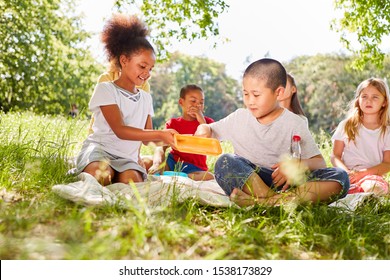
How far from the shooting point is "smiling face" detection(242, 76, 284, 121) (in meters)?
3.02

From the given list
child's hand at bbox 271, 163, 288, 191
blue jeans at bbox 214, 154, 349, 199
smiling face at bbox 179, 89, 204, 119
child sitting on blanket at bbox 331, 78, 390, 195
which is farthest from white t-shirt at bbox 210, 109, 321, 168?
smiling face at bbox 179, 89, 204, 119

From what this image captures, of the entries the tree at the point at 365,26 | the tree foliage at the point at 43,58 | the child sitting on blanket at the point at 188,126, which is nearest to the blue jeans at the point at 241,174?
the child sitting on blanket at the point at 188,126

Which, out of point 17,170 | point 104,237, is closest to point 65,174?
point 17,170

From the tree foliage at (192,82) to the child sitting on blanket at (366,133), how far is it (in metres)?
32.8

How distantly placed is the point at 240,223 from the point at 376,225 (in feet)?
2.64

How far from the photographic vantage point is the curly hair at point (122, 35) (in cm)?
377

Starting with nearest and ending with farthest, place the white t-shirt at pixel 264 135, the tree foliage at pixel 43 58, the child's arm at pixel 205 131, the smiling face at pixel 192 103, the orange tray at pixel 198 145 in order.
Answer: the orange tray at pixel 198 145 < the white t-shirt at pixel 264 135 < the child's arm at pixel 205 131 < the smiling face at pixel 192 103 < the tree foliage at pixel 43 58

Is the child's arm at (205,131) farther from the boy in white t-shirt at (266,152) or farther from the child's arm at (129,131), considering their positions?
the child's arm at (129,131)

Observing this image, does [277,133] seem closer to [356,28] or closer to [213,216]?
[213,216]

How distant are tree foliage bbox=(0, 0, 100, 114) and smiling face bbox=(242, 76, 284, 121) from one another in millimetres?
11637

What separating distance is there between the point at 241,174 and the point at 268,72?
67 cm

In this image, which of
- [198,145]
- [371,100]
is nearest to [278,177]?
[198,145]

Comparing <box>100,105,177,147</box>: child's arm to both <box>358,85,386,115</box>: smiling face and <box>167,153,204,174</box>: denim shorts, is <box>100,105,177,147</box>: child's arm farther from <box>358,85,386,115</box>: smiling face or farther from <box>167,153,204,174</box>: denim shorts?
<box>358,85,386,115</box>: smiling face

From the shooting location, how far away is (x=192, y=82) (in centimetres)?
4228
